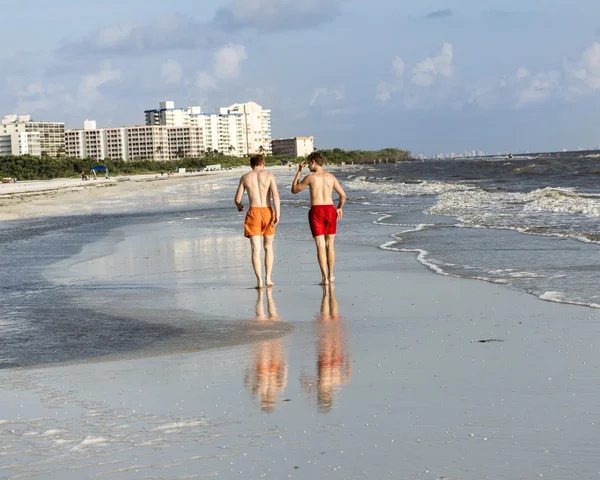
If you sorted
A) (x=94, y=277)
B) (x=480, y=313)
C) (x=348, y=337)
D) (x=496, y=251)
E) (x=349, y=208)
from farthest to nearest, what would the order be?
1. (x=349, y=208)
2. (x=496, y=251)
3. (x=94, y=277)
4. (x=480, y=313)
5. (x=348, y=337)

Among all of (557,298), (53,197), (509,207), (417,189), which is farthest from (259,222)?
(53,197)

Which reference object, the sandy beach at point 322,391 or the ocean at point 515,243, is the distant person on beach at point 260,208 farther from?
the ocean at point 515,243

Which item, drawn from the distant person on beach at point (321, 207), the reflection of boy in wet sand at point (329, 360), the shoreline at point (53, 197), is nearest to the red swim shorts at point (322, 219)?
the distant person on beach at point (321, 207)

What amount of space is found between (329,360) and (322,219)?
4.79 metres

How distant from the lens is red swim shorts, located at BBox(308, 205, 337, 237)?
10.6 m

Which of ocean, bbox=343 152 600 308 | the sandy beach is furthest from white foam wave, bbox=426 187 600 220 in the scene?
the sandy beach

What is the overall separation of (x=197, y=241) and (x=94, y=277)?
536 centimetres

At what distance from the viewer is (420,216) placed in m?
23.3

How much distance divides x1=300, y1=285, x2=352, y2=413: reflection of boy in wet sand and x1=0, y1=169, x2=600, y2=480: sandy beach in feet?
0.06

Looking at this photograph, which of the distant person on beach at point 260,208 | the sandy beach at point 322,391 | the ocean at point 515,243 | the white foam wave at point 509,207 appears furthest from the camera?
the white foam wave at point 509,207

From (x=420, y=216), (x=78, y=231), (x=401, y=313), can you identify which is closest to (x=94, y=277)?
(x=401, y=313)

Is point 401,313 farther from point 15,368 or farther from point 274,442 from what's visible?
point 274,442

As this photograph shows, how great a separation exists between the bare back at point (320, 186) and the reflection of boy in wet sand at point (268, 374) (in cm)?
399

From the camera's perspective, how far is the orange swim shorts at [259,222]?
10.3 m
